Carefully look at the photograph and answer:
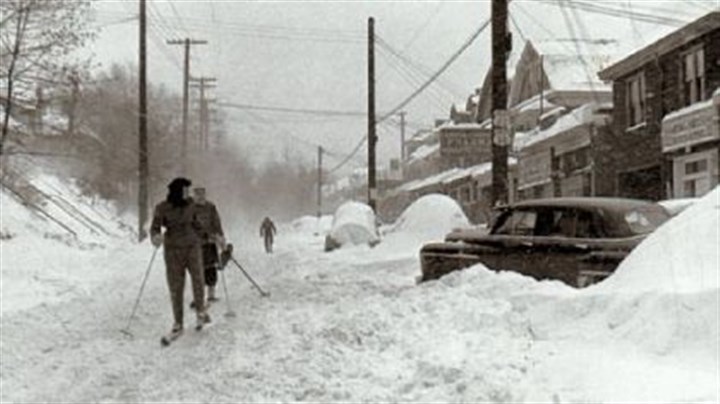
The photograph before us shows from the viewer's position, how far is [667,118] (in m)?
28.0

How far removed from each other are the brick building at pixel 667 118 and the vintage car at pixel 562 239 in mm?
13533

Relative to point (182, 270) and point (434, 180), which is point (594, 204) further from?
point (434, 180)

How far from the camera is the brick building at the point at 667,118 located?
26.2m

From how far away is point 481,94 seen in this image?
5969cm

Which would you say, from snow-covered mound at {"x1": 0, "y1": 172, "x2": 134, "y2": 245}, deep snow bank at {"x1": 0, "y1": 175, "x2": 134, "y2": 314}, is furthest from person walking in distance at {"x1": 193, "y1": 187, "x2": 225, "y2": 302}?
snow-covered mound at {"x1": 0, "y1": 172, "x2": 134, "y2": 245}

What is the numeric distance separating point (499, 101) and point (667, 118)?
1052 cm

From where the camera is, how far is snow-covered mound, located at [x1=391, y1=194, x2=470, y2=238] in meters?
25.2

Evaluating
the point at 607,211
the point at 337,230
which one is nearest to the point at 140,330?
the point at 607,211

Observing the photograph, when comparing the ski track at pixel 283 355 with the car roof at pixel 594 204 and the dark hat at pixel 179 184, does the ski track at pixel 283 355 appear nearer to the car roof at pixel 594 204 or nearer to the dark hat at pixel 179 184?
the dark hat at pixel 179 184

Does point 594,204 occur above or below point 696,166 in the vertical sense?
below

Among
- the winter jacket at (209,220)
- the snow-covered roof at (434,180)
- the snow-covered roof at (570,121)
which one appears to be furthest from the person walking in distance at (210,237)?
the snow-covered roof at (434,180)

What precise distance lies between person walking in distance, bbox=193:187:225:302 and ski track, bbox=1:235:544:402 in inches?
47.5

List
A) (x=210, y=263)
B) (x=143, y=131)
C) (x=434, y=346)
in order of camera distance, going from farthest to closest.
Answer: (x=143, y=131)
(x=210, y=263)
(x=434, y=346)

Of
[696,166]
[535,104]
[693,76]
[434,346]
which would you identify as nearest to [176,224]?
[434,346]
